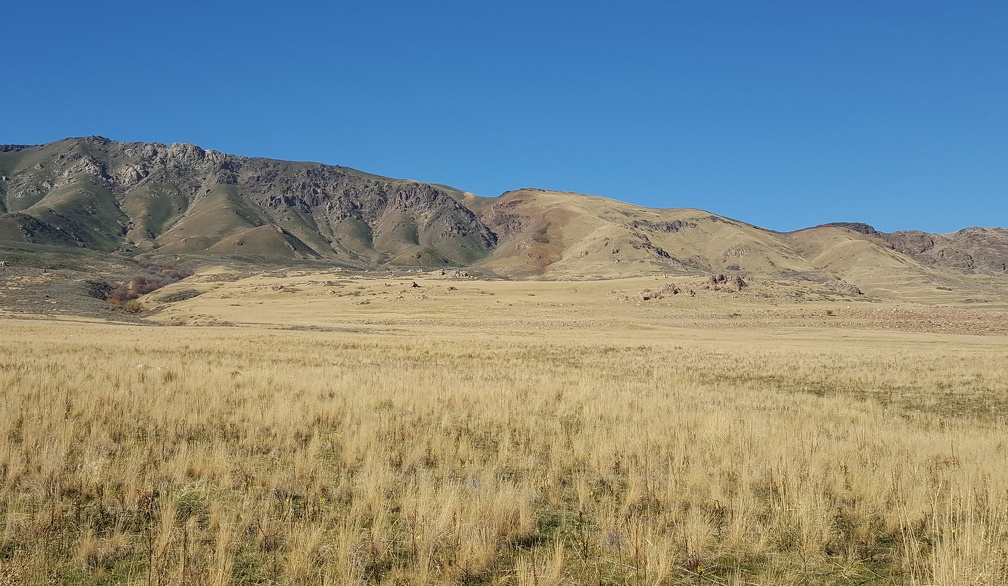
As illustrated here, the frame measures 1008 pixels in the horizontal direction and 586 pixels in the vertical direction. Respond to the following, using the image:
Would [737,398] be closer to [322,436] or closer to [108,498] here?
[322,436]

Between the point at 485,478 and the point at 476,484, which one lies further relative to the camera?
the point at 476,484

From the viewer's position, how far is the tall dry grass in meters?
5.17

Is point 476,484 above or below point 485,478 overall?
below

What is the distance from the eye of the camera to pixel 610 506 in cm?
691

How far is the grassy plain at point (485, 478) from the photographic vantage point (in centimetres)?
519

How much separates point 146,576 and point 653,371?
68.8 ft

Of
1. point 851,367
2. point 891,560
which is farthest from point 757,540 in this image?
point 851,367

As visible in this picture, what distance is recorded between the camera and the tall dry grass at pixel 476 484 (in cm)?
517

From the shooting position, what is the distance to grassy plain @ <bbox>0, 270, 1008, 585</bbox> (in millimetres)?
5191

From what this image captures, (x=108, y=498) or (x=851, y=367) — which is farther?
(x=851, y=367)

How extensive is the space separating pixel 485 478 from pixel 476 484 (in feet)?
0.64

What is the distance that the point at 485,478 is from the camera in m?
7.40

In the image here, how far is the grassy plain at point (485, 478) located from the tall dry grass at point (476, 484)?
0.13 ft

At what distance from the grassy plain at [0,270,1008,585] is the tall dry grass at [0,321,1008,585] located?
0.13 ft
